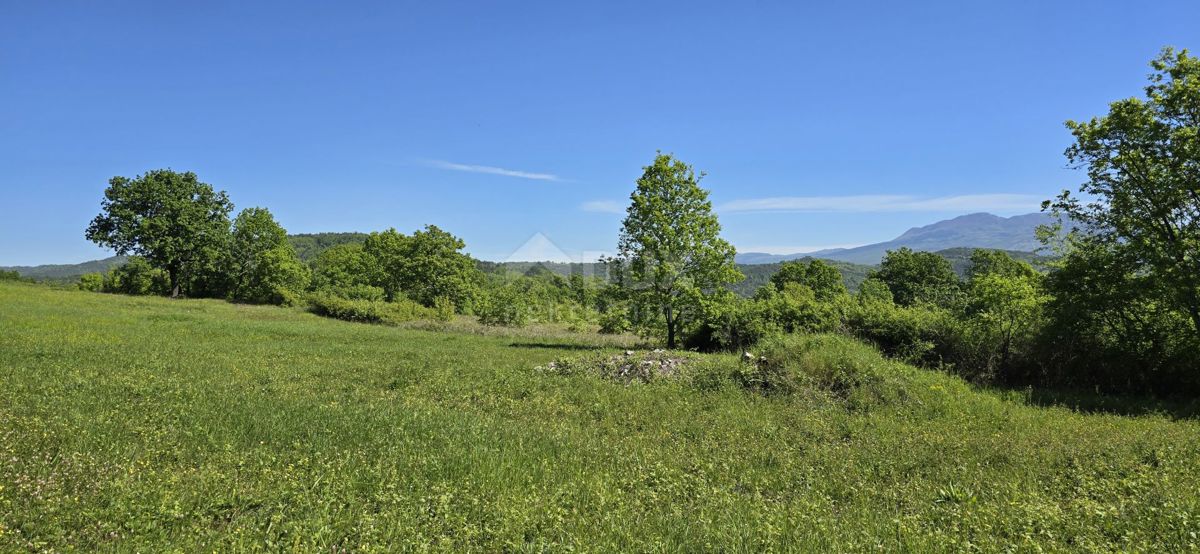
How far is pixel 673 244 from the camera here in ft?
84.2

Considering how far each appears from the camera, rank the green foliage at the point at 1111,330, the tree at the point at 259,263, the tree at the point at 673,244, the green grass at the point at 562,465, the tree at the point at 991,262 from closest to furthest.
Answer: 1. the green grass at the point at 562,465
2. the green foliage at the point at 1111,330
3. the tree at the point at 673,244
4. the tree at the point at 259,263
5. the tree at the point at 991,262

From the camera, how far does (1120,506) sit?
21.5 ft

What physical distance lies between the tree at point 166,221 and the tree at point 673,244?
4953 cm

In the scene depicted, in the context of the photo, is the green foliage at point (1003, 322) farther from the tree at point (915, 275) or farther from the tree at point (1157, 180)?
the tree at point (915, 275)

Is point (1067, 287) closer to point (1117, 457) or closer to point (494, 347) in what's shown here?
point (1117, 457)

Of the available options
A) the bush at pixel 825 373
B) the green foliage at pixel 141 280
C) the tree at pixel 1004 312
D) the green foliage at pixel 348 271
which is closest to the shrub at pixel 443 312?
the green foliage at pixel 348 271

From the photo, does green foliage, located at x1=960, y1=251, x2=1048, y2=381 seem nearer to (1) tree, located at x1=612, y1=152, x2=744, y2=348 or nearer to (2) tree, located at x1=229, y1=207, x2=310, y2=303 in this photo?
(1) tree, located at x1=612, y1=152, x2=744, y2=348

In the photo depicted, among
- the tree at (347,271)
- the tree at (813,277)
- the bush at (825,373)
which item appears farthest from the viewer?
the tree at (813,277)

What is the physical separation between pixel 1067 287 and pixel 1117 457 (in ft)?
33.6

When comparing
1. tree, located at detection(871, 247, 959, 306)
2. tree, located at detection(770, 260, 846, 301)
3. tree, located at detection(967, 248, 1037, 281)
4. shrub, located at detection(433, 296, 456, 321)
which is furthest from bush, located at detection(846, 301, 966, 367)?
tree, located at detection(871, 247, 959, 306)

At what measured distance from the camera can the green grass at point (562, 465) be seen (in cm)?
562

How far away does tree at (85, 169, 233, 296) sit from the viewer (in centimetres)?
5225

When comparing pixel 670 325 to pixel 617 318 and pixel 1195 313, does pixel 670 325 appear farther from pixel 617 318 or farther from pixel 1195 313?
pixel 1195 313

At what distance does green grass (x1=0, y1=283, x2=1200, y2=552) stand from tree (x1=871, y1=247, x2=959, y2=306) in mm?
73977
